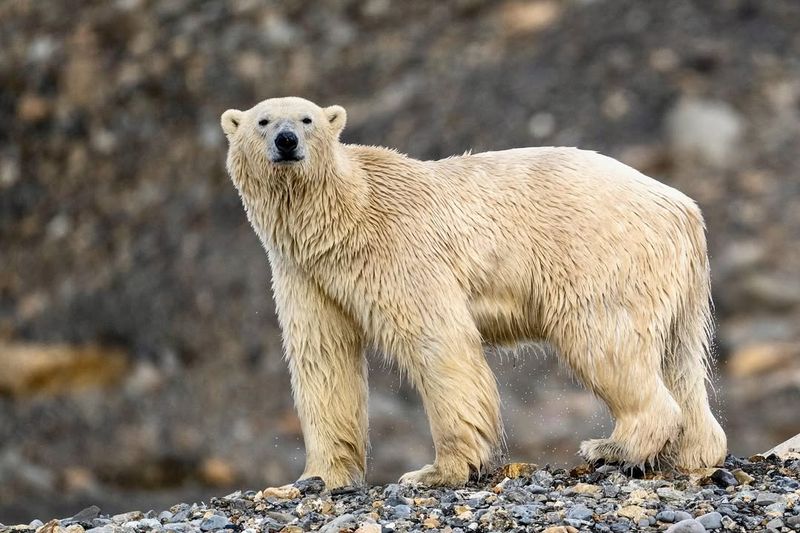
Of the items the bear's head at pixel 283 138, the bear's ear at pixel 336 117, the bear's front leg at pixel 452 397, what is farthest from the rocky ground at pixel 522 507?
the bear's ear at pixel 336 117

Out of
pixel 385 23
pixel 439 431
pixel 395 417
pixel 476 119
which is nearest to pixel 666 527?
pixel 439 431

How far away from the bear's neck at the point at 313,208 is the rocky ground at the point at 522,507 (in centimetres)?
101

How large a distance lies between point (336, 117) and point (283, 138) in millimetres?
453

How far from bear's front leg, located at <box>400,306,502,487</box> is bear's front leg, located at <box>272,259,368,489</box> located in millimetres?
369

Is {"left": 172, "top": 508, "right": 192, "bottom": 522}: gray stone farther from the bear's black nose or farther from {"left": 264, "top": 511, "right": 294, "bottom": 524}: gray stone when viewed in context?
the bear's black nose

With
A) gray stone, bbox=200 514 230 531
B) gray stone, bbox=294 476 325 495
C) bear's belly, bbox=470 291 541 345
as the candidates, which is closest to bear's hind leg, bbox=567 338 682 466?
bear's belly, bbox=470 291 541 345

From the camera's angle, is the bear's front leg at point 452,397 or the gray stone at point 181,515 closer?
the gray stone at point 181,515

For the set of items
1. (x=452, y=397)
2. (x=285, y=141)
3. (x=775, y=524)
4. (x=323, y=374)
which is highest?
(x=285, y=141)

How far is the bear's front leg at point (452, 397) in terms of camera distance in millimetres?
5566

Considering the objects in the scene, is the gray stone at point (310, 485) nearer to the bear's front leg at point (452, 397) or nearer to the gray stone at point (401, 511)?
the bear's front leg at point (452, 397)

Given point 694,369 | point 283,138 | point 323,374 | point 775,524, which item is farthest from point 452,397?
point 775,524

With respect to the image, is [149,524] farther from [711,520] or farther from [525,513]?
[711,520]

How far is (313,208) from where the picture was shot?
19.0 ft

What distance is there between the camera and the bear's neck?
5.76 meters
